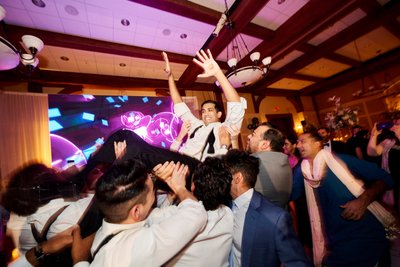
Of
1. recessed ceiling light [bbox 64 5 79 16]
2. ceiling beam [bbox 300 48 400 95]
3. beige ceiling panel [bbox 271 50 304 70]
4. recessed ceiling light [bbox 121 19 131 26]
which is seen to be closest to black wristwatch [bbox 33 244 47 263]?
recessed ceiling light [bbox 64 5 79 16]

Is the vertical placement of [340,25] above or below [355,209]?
above

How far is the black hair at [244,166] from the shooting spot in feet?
4.16

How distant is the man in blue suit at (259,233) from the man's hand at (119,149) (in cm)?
72

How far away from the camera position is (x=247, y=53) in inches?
228

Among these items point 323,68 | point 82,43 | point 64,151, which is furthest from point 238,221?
point 323,68

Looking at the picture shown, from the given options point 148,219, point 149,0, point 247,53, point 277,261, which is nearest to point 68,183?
point 148,219

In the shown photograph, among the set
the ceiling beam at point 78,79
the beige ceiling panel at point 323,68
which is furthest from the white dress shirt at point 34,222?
the beige ceiling panel at point 323,68

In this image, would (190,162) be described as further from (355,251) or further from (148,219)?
(355,251)

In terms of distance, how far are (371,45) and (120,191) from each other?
30.4ft

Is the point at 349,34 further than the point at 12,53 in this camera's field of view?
Yes

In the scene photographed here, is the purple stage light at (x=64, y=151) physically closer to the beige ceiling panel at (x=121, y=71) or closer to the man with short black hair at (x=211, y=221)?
the beige ceiling panel at (x=121, y=71)

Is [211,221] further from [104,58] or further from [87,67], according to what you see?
[87,67]

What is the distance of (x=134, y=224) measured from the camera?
0.99 metres

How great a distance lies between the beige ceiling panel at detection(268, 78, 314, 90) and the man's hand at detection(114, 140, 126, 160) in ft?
27.6
